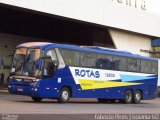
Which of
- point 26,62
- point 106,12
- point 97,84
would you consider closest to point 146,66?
point 97,84

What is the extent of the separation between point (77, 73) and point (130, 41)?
26.7 m

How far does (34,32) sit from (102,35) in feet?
23.7

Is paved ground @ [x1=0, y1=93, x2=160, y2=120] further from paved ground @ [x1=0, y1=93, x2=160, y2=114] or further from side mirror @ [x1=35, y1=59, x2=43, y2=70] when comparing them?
side mirror @ [x1=35, y1=59, x2=43, y2=70]

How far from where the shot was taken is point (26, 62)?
25.3m

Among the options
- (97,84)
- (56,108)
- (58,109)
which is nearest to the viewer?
(58,109)

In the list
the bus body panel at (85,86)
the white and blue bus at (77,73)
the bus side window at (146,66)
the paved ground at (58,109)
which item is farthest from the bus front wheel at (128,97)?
the paved ground at (58,109)

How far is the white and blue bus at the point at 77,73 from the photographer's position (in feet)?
82.5

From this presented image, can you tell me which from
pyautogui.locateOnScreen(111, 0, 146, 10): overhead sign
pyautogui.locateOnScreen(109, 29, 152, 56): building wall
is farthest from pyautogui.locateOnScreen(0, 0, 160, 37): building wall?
pyautogui.locateOnScreen(109, 29, 152, 56): building wall

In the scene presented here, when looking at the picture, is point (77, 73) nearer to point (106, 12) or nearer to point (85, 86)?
point (85, 86)

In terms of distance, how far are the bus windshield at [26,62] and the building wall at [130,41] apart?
82.0 feet

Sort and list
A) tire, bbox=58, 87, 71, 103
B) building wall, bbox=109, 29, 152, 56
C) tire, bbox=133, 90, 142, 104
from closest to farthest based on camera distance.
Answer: tire, bbox=58, 87, 71, 103
tire, bbox=133, 90, 142, 104
building wall, bbox=109, 29, 152, 56

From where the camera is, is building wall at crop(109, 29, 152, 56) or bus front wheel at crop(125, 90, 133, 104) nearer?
bus front wheel at crop(125, 90, 133, 104)

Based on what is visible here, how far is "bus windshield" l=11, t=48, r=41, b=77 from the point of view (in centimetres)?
2509

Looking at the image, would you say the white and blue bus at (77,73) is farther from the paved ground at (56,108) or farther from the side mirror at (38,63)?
the paved ground at (56,108)
